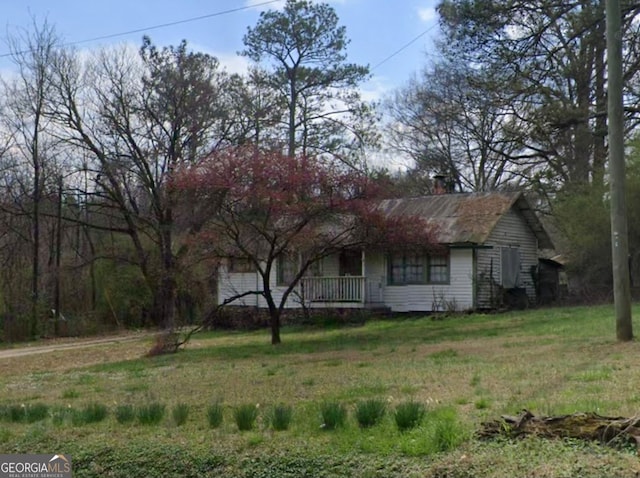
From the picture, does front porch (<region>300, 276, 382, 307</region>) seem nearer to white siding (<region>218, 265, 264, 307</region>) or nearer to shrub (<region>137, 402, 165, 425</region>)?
white siding (<region>218, 265, 264, 307</region>)

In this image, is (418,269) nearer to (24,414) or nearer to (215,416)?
(24,414)

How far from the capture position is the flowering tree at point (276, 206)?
17156 mm

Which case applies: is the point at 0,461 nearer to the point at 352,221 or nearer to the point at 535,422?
the point at 535,422

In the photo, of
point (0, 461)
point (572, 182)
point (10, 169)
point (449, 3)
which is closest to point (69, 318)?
point (10, 169)

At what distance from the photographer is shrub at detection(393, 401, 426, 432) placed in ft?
21.2

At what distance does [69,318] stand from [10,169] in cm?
690

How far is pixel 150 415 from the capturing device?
7512 mm

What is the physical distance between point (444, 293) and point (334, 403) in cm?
1870

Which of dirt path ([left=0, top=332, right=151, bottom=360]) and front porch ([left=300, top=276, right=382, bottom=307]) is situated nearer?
dirt path ([left=0, top=332, right=151, bottom=360])

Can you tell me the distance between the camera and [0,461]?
649 cm

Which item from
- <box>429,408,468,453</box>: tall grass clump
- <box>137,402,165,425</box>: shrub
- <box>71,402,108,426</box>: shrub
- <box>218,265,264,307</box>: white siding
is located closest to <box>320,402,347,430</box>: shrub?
<box>429,408,468,453</box>: tall grass clump

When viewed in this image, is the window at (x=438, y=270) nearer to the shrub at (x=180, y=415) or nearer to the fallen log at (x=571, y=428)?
the shrub at (x=180, y=415)

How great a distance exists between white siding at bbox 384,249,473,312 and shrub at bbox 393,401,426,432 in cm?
1901

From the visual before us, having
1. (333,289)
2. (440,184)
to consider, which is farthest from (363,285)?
(440,184)
